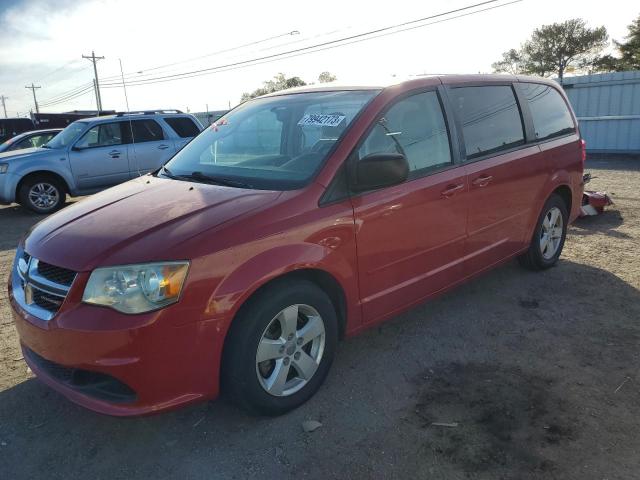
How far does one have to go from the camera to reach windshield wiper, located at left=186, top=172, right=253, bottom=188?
304 centimetres

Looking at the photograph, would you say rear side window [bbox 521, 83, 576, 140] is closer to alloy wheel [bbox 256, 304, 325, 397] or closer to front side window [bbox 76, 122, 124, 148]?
alloy wheel [bbox 256, 304, 325, 397]

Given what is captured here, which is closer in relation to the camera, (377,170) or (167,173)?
(377,170)

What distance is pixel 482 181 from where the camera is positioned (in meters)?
3.78

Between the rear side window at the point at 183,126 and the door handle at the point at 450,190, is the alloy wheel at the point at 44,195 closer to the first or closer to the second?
the rear side window at the point at 183,126

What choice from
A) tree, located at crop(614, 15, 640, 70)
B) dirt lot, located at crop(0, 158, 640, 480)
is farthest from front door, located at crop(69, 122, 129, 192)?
tree, located at crop(614, 15, 640, 70)

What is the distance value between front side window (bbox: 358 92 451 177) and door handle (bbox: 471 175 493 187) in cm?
30

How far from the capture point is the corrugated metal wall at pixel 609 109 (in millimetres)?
13383

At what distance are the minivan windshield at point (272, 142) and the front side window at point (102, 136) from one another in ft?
22.4

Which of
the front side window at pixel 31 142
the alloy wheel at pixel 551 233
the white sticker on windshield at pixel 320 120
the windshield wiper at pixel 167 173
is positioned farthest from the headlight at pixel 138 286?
the front side window at pixel 31 142

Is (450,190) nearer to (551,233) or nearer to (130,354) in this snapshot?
(551,233)

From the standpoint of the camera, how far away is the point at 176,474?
2455 millimetres

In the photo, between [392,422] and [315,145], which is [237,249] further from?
[392,422]

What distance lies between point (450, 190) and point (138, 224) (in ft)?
6.77

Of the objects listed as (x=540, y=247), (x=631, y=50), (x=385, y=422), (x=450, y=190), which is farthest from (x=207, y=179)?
(x=631, y=50)
